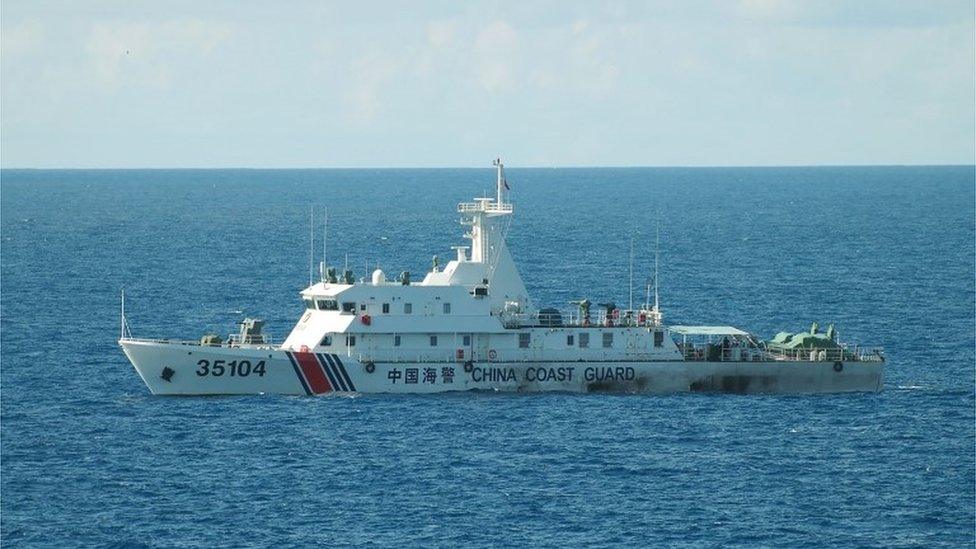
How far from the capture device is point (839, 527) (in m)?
58.6

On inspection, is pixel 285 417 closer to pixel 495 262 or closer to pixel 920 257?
pixel 495 262

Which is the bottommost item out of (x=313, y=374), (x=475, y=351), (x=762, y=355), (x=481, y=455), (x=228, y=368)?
(x=481, y=455)

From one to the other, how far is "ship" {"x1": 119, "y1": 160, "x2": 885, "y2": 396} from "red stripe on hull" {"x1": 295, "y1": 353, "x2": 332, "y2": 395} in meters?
0.04

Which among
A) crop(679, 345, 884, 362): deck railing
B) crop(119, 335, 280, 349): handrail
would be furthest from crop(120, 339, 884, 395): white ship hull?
crop(679, 345, 884, 362): deck railing

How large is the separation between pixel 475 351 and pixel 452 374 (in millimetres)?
1598

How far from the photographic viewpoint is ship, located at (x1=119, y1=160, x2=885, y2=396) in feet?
256

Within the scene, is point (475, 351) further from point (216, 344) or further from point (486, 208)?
point (216, 344)

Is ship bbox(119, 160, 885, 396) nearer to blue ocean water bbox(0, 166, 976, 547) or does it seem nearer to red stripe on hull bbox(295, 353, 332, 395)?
red stripe on hull bbox(295, 353, 332, 395)

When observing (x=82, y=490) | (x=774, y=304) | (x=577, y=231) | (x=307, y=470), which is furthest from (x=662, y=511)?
(x=577, y=231)

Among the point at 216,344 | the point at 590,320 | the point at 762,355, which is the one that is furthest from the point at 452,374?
the point at 762,355

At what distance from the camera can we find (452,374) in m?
79.1

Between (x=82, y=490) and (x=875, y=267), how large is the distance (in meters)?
91.8

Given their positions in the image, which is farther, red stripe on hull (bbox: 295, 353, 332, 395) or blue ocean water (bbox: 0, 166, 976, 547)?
red stripe on hull (bbox: 295, 353, 332, 395)

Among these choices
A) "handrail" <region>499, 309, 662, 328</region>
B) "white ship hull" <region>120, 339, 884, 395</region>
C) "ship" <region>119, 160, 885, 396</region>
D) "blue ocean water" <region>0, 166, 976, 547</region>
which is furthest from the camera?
"handrail" <region>499, 309, 662, 328</region>
